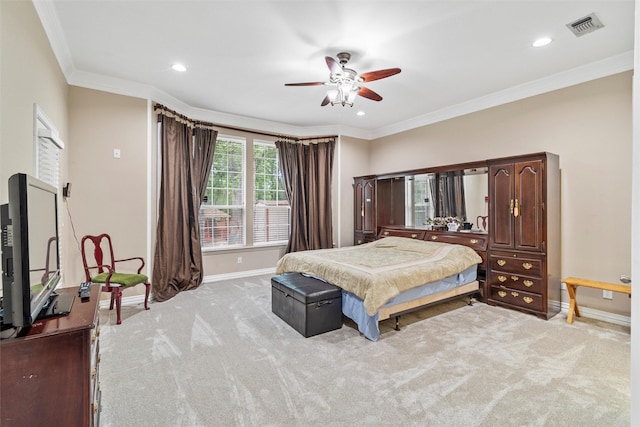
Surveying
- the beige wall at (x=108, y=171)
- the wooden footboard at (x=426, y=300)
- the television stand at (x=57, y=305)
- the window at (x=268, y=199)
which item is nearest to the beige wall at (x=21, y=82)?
the television stand at (x=57, y=305)

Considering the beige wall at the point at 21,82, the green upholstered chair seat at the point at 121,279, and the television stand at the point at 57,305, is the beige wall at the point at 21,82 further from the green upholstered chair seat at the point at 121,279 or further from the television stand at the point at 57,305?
the green upholstered chair seat at the point at 121,279

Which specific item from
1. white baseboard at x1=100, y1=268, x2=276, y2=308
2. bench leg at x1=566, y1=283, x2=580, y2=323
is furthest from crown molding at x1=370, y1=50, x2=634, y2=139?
white baseboard at x1=100, y1=268, x2=276, y2=308

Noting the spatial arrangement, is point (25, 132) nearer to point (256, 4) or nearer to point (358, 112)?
point (256, 4)

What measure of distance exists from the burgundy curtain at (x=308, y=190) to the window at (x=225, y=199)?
81 centimetres

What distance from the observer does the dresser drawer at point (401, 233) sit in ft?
15.7

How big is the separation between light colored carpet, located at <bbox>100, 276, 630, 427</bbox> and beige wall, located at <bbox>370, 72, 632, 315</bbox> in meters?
0.74

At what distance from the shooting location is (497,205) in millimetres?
3852

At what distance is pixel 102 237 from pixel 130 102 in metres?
1.75

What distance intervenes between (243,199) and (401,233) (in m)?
2.84

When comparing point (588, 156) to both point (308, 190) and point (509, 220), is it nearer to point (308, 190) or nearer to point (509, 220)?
point (509, 220)

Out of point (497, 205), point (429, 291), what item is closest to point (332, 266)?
point (429, 291)

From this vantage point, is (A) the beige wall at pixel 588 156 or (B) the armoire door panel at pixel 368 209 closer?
(A) the beige wall at pixel 588 156

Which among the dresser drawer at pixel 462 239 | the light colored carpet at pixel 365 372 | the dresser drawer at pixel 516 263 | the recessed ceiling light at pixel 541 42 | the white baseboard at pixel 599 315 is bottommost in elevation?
the light colored carpet at pixel 365 372

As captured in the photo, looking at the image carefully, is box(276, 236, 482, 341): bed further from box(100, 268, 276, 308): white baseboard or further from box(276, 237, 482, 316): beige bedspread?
box(100, 268, 276, 308): white baseboard
